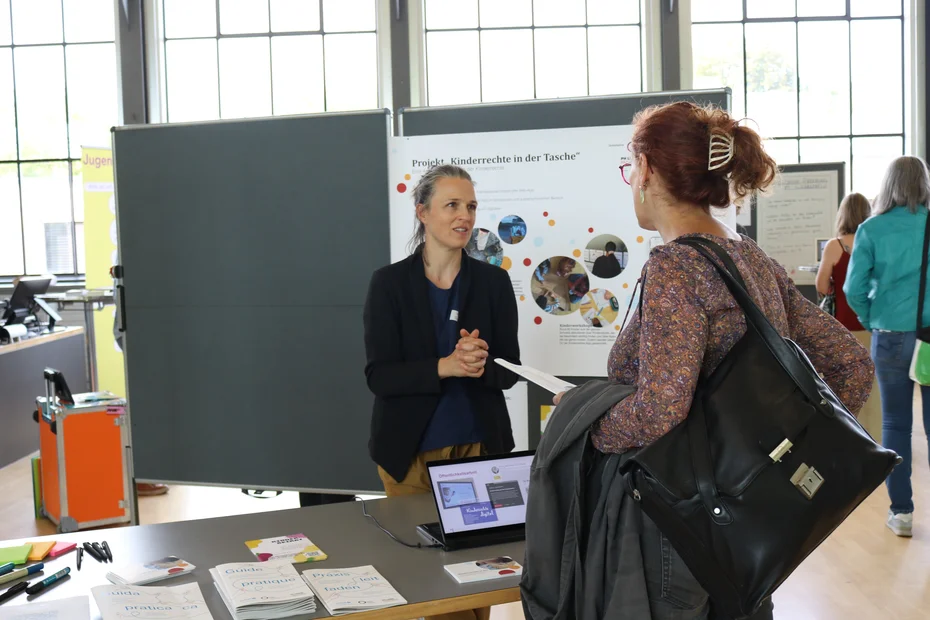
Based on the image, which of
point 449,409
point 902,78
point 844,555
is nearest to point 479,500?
point 449,409

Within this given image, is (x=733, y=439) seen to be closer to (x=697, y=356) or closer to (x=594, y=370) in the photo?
(x=697, y=356)

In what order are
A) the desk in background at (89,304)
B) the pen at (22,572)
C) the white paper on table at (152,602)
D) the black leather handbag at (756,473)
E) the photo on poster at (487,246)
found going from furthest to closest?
the desk in background at (89,304)
the photo on poster at (487,246)
the pen at (22,572)
the white paper on table at (152,602)
the black leather handbag at (756,473)

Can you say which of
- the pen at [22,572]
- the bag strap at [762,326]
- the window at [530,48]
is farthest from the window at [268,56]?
the bag strap at [762,326]

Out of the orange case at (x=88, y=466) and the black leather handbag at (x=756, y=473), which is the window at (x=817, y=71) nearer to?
the orange case at (x=88, y=466)

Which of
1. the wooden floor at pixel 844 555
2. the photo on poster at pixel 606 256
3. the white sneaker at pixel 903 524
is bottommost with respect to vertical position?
the wooden floor at pixel 844 555

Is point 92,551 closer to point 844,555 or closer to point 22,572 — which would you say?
point 22,572

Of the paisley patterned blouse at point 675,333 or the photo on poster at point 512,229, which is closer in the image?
the paisley patterned blouse at point 675,333

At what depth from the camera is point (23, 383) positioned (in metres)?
5.93

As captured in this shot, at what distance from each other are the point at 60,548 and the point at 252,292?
1976 millimetres

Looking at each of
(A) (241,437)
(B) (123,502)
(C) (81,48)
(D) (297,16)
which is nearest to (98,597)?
(A) (241,437)

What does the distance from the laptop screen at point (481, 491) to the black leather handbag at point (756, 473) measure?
73 centimetres

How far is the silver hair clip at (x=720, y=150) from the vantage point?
1.39m

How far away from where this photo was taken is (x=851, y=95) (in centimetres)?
838

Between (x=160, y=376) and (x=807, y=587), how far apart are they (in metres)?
2.97
